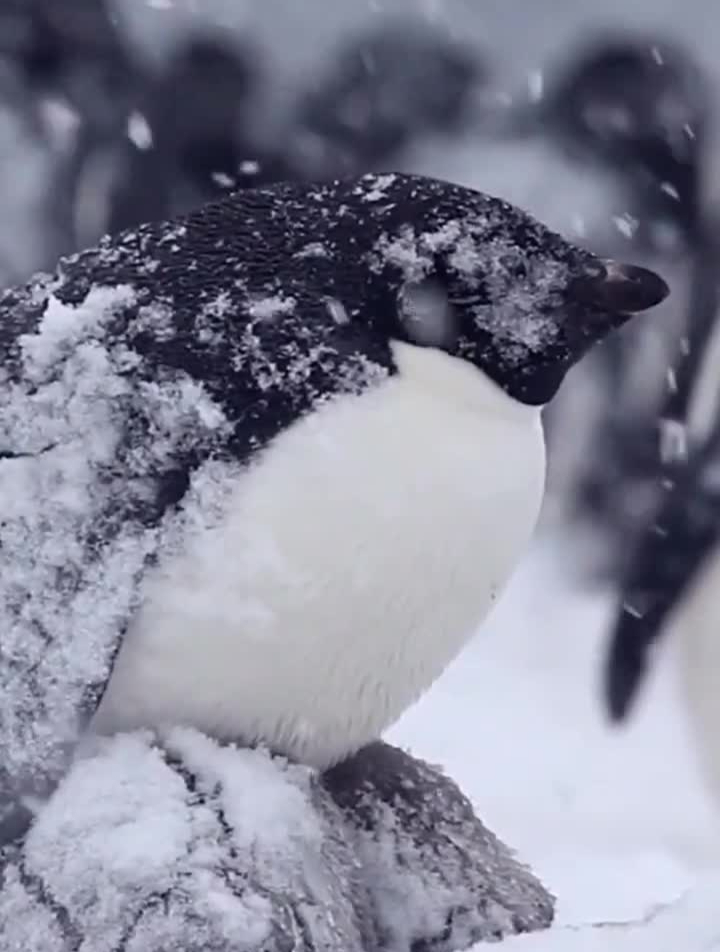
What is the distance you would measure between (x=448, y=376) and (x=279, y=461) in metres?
0.10

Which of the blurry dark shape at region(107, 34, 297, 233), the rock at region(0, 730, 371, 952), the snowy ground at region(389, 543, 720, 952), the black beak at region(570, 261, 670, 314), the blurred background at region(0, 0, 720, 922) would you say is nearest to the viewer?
the rock at region(0, 730, 371, 952)

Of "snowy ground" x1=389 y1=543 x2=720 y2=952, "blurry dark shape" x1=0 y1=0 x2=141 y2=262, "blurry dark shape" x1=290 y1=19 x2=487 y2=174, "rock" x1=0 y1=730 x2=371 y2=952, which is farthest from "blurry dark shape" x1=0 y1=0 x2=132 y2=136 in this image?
"rock" x1=0 y1=730 x2=371 y2=952

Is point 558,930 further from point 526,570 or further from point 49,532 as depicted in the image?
point 526,570

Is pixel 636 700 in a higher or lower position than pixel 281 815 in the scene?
lower

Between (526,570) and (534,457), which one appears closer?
(534,457)

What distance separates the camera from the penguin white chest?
74 centimetres

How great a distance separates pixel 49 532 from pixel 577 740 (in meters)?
1.33

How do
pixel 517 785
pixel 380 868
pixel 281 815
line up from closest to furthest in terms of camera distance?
pixel 281 815
pixel 380 868
pixel 517 785

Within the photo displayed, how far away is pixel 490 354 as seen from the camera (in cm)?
78

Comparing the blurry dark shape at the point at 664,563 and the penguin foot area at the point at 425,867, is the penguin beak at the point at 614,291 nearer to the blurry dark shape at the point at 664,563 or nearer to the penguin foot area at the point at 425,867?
the penguin foot area at the point at 425,867

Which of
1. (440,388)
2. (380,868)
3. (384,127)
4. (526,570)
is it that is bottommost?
(526,570)

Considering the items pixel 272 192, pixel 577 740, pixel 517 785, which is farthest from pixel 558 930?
pixel 577 740

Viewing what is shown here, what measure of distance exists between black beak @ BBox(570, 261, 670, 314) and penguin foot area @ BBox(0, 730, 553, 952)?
0.28 meters

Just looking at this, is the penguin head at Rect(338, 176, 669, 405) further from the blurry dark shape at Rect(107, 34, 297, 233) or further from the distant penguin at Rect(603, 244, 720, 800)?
the blurry dark shape at Rect(107, 34, 297, 233)
